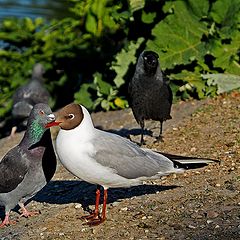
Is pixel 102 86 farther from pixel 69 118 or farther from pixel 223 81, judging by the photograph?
pixel 69 118

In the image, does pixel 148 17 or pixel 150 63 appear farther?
pixel 148 17

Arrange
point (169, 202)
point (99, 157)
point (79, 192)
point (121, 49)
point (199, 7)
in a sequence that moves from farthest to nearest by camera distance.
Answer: point (121, 49), point (199, 7), point (79, 192), point (169, 202), point (99, 157)

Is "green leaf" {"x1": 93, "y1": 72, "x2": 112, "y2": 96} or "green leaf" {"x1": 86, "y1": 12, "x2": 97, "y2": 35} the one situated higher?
"green leaf" {"x1": 86, "y1": 12, "x2": 97, "y2": 35}

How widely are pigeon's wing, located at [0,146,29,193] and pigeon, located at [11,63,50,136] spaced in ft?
14.9

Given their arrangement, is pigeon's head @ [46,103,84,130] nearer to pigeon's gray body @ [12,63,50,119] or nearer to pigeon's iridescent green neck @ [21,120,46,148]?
pigeon's iridescent green neck @ [21,120,46,148]

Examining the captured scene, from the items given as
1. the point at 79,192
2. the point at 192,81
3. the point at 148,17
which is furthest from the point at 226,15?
the point at 79,192

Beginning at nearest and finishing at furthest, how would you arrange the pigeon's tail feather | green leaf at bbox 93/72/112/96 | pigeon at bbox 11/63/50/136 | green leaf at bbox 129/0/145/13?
the pigeon's tail feather → green leaf at bbox 129/0/145/13 → green leaf at bbox 93/72/112/96 → pigeon at bbox 11/63/50/136

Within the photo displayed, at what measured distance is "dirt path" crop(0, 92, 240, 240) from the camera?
6285mm

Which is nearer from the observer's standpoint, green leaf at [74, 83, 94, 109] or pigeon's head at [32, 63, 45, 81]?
green leaf at [74, 83, 94, 109]

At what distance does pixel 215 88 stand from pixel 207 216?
161 inches

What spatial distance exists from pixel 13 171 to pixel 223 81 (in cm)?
422

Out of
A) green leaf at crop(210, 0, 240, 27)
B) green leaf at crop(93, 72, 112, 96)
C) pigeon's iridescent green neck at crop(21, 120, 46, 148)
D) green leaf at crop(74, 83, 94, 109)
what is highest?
pigeon's iridescent green neck at crop(21, 120, 46, 148)

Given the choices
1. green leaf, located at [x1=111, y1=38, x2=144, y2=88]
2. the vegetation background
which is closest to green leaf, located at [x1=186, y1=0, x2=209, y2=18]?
the vegetation background

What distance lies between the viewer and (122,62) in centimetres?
1089
